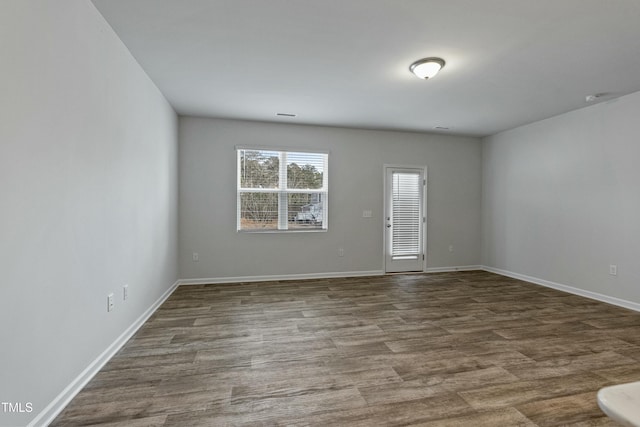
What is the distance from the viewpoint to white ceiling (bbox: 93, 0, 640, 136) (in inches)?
83.4

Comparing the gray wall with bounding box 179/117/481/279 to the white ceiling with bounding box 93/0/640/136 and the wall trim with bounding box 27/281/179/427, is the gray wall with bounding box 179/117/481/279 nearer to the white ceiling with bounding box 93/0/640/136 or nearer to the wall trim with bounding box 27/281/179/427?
the white ceiling with bounding box 93/0/640/136

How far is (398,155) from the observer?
5527mm

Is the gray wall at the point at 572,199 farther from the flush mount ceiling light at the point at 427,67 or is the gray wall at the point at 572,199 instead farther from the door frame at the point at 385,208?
the flush mount ceiling light at the point at 427,67

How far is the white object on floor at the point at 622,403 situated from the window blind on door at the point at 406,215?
16.3ft

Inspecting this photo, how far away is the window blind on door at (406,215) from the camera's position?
5543 millimetres

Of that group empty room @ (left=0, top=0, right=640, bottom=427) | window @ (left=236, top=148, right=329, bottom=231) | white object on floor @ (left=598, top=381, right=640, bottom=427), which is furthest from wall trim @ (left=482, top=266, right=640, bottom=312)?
white object on floor @ (left=598, top=381, right=640, bottom=427)

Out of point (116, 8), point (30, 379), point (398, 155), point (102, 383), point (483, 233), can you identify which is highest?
point (116, 8)

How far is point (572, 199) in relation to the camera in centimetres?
433

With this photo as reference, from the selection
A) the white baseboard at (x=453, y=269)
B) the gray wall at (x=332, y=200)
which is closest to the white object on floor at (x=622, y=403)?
the gray wall at (x=332, y=200)

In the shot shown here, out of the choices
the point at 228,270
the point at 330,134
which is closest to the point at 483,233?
the point at 330,134

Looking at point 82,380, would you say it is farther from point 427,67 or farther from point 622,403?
point 427,67

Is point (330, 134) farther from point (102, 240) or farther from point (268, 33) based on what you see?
point (102, 240)

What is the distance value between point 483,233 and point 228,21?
578 centimetres

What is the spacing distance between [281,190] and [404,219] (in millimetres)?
2413
